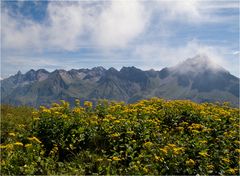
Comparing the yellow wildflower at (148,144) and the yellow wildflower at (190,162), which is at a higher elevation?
the yellow wildflower at (148,144)

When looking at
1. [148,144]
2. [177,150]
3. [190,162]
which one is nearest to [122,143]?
[148,144]

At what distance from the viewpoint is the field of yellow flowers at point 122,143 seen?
8312mm

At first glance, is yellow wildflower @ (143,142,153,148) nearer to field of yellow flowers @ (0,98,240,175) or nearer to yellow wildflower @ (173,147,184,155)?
field of yellow flowers @ (0,98,240,175)

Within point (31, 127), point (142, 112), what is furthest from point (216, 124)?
point (31, 127)

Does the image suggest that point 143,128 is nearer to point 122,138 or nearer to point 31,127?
point 122,138

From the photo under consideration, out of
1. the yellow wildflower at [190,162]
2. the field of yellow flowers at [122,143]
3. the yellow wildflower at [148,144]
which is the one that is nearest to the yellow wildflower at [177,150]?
the field of yellow flowers at [122,143]

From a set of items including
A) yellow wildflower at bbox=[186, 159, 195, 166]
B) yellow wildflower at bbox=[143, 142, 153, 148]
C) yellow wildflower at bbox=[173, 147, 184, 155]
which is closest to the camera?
yellow wildflower at bbox=[186, 159, 195, 166]

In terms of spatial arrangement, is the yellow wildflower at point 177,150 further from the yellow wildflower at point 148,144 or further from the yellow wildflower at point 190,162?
the yellow wildflower at point 148,144

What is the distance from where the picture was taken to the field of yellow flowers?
27.3 ft

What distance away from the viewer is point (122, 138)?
375 inches

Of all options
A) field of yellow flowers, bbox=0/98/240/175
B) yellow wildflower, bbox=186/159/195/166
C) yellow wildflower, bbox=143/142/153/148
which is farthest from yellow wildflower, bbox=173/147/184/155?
yellow wildflower, bbox=143/142/153/148

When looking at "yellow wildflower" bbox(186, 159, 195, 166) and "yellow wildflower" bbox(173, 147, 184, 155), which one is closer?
"yellow wildflower" bbox(186, 159, 195, 166)

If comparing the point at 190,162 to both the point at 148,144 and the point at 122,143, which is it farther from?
the point at 122,143

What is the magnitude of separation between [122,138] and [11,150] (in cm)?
301
